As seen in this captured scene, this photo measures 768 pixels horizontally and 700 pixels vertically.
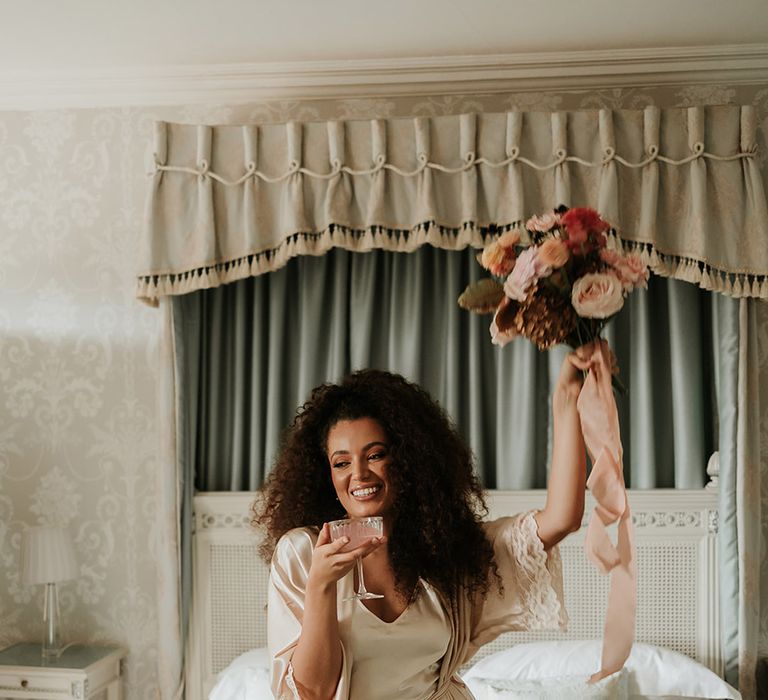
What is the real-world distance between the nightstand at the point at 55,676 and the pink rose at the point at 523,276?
2.40m

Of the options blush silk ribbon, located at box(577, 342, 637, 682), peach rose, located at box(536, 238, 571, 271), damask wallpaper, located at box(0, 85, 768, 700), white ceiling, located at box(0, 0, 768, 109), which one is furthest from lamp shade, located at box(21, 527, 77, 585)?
peach rose, located at box(536, 238, 571, 271)

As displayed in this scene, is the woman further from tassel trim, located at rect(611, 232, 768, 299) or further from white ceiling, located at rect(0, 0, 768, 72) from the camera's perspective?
white ceiling, located at rect(0, 0, 768, 72)

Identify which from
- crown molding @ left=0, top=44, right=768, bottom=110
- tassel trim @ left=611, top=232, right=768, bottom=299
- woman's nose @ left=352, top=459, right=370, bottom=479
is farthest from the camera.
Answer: crown molding @ left=0, top=44, right=768, bottom=110

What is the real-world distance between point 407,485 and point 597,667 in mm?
1519

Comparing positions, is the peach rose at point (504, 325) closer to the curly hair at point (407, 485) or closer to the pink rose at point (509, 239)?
the pink rose at point (509, 239)

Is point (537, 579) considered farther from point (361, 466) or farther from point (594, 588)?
point (594, 588)

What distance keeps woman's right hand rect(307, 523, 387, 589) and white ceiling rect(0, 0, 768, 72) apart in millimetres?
1928

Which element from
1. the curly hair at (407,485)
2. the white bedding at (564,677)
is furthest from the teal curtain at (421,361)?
the curly hair at (407,485)

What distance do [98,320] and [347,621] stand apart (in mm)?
2266

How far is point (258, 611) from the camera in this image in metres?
3.45

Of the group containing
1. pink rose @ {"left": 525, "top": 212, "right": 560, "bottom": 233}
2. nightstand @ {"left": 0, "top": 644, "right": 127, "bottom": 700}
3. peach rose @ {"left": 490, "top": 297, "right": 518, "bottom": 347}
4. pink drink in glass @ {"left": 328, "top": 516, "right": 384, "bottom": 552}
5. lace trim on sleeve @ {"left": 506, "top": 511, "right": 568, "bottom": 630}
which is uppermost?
pink rose @ {"left": 525, "top": 212, "right": 560, "bottom": 233}

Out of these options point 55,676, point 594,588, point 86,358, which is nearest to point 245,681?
point 55,676

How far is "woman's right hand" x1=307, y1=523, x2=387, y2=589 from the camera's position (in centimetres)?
167

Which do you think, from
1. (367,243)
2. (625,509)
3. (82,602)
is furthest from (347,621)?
(82,602)
